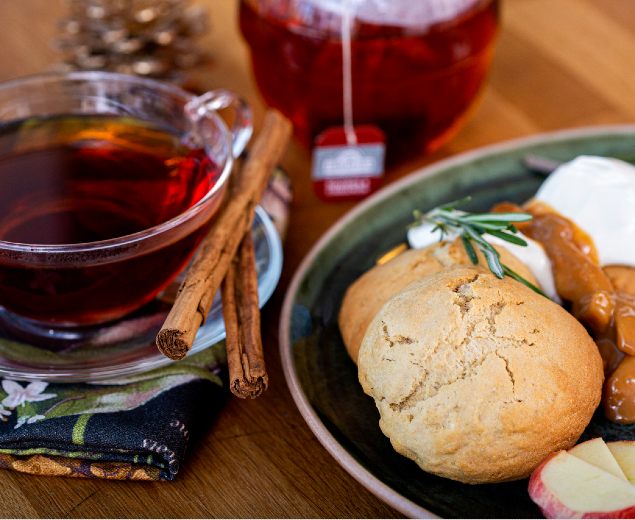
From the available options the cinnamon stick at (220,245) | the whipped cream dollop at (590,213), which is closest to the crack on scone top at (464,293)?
the whipped cream dollop at (590,213)

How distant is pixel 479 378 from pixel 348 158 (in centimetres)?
52

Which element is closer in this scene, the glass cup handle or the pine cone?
the glass cup handle

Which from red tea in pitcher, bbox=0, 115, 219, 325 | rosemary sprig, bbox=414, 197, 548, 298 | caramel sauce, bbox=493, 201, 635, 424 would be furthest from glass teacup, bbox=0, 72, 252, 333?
caramel sauce, bbox=493, 201, 635, 424

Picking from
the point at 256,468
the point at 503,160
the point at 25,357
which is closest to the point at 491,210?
the point at 503,160

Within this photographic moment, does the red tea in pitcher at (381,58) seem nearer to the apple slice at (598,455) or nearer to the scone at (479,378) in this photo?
the scone at (479,378)

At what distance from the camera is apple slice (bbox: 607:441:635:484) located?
0.70 meters

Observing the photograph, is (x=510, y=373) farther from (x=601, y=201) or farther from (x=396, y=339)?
(x=601, y=201)

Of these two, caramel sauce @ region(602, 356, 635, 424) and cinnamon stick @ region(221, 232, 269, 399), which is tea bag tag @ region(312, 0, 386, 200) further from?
caramel sauce @ region(602, 356, 635, 424)

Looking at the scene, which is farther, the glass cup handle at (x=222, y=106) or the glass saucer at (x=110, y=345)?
the glass cup handle at (x=222, y=106)

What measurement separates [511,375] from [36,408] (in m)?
0.46

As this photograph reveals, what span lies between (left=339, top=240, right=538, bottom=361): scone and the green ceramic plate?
3 cm

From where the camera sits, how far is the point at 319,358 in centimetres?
88

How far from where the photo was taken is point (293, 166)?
1248mm

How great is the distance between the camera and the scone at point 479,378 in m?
0.70
